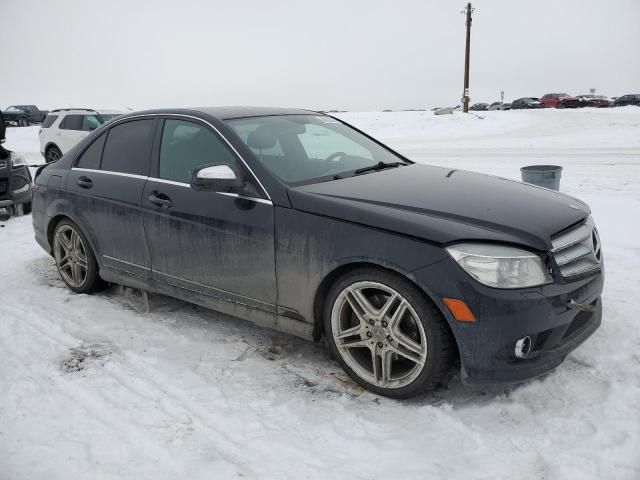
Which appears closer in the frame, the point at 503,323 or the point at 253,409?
the point at 503,323

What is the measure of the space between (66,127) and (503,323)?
14.2 metres

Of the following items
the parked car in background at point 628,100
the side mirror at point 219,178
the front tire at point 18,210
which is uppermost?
the parked car in background at point 628,100

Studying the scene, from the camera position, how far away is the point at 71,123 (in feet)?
46.9

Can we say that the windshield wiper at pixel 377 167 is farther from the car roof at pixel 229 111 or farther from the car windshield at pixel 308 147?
the car roof at pixel 229 111

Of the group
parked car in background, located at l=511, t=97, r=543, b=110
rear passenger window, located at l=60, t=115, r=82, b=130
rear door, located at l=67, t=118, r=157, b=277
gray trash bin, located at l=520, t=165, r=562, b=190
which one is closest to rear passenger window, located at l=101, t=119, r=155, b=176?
rear door, located at l=67, t=118, r=157, b=277

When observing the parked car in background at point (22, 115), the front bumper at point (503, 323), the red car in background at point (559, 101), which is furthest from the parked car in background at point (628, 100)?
the front bumper at point (503, 323)

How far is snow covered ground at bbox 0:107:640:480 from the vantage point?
256cm

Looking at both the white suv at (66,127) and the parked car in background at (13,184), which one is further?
the white suv at (66,127)

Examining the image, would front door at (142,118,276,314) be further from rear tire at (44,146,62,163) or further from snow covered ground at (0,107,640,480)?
rear tire at (44,146,62,163)

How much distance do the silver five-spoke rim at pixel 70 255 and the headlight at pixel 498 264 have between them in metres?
3.37

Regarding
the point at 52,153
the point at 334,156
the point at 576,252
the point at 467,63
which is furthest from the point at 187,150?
the point at 467,63

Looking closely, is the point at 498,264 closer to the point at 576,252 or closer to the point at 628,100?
the point at 576,252

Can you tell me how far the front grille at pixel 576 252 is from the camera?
113 inches

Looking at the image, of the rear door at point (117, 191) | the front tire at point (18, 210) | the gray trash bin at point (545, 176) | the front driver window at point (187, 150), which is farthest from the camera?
the front tire at point (18, 210)
